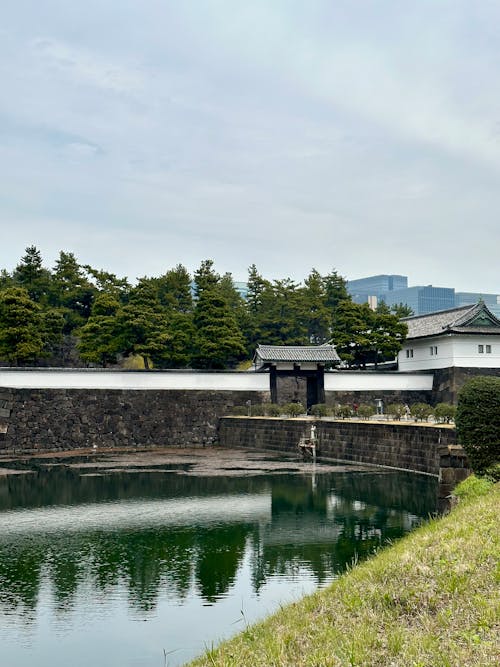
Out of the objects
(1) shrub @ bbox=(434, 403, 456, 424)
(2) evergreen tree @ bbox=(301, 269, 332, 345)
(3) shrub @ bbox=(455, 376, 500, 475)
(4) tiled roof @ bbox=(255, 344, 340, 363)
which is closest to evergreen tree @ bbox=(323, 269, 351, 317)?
(2) evergreen tree @ bbox=(301, 269, 332, 345)

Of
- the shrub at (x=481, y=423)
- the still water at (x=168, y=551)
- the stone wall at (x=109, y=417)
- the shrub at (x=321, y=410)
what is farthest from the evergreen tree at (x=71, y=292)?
the shrub at (x=481, y=423)

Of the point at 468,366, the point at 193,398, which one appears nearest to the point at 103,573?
the point at 193,398

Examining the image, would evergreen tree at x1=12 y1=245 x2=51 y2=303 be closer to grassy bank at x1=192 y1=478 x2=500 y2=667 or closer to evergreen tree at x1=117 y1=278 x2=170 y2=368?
evergreen tree at x1=117 y1=278 x2=170 y2=368

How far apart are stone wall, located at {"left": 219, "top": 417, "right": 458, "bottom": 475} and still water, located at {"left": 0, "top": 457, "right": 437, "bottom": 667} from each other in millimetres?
1064

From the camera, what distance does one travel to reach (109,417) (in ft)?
116

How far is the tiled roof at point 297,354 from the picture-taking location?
37.2 metres

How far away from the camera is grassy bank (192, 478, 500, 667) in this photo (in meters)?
5.68

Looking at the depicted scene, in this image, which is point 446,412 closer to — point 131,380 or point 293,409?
point 293,409

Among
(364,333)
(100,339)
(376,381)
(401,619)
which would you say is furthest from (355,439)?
(401,619)

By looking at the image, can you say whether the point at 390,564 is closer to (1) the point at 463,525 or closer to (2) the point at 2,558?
(1) the point at 463,525

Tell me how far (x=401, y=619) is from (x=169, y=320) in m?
38.8

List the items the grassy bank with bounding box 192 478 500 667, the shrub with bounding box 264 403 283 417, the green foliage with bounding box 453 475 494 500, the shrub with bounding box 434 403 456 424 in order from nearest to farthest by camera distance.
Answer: the grassy bank with bounding box 192 478 500 667 → the green foliage with bounding box 453 475 494 500 → the shrub with bounding box 434 403 456 424 → the shrub with bounding box 264 403 283 417

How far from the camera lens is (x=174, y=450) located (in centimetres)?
3409

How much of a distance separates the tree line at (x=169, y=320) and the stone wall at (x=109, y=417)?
332 centimetres
